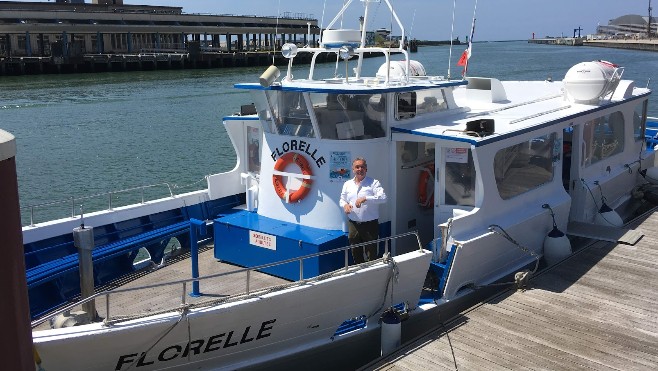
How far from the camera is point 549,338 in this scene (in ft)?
25.4

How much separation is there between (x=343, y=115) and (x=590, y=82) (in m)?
5.61

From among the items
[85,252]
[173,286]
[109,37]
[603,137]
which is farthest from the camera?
[109,37]

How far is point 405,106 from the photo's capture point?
9.05 m

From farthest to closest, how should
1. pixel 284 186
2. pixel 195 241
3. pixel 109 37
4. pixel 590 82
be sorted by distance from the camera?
pixel 109 37
pixel 590 82
pixel 284 186
pixel 195 241

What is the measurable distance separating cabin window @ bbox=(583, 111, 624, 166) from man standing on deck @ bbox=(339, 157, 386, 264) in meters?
5.22

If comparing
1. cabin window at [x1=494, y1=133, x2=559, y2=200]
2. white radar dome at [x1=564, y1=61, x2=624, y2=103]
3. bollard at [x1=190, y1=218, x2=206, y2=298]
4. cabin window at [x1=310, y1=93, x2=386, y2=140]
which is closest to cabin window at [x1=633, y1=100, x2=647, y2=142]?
white radar dome at [x1=564, y1=61, x2=624, y2=103]

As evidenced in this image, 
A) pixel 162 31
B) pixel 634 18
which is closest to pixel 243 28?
pixel 162 31

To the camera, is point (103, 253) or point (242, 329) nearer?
point (242, 329)

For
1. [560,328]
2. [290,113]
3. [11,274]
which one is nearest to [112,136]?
[290,113]

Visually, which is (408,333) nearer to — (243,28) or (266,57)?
(266,57)

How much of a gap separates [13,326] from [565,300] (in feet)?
23.5

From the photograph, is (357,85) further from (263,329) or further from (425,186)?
(263,329)

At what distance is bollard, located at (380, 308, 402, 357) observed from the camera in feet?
24.9

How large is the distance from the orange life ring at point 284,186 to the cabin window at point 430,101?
189 centimetres
